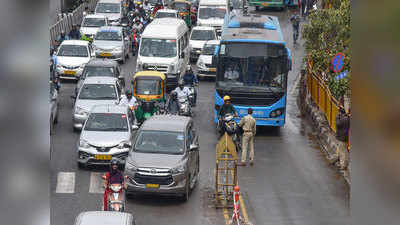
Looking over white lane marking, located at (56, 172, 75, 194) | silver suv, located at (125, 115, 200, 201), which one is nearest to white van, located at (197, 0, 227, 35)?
white lane marking, located at (56, 172, 75, 194)

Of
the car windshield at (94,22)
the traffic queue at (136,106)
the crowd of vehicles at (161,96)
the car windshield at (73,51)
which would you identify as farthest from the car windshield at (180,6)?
the car windshield at (73,51)

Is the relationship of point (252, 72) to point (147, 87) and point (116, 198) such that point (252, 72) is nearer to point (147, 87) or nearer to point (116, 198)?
point (147, 87)

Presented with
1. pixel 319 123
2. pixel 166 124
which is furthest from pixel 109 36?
pixel 166 124

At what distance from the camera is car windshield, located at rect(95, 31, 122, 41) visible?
39.0m

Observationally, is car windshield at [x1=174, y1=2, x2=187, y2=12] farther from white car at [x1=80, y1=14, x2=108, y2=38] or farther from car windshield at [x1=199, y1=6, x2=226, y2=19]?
white car at [x1=80, y1=14, x2=108, y2=38]

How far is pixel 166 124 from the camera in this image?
59.3ft

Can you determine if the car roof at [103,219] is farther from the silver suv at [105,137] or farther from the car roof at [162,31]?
the car roof at [162,31]

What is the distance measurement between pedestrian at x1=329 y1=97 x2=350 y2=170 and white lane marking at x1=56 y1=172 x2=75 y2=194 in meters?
6.60

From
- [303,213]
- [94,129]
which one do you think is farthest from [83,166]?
[303,213]

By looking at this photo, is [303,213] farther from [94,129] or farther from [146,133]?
[94,129]

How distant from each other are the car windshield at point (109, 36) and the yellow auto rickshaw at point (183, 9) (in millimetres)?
15639
